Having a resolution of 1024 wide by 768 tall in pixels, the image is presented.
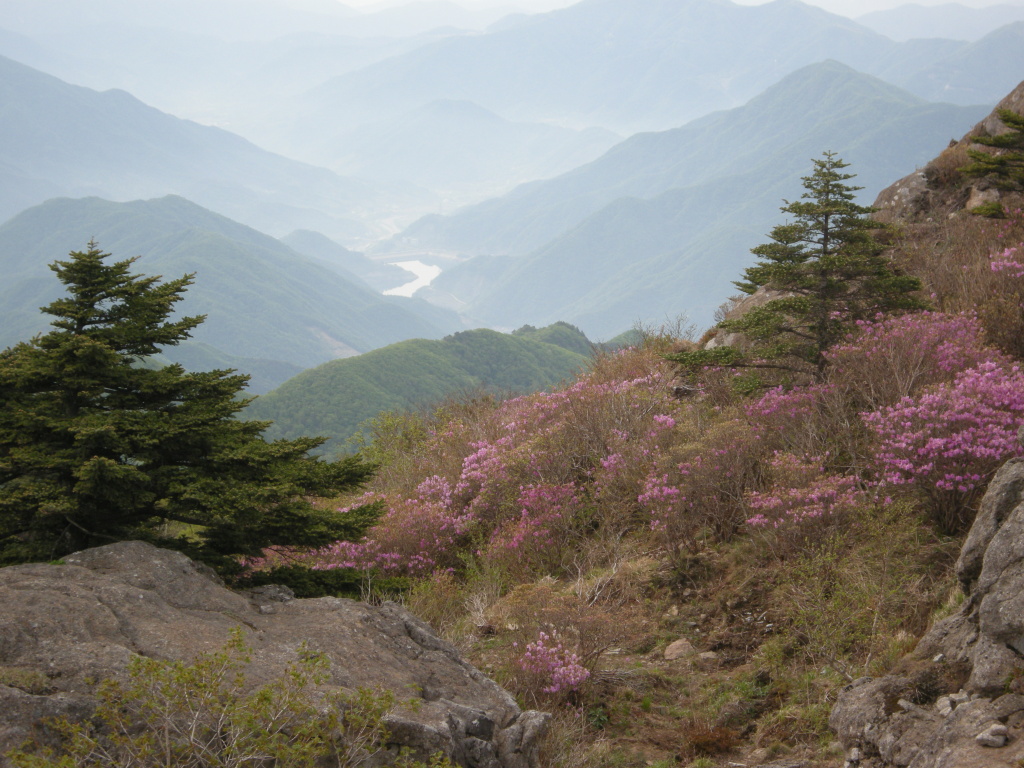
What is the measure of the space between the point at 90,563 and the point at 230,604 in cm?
103

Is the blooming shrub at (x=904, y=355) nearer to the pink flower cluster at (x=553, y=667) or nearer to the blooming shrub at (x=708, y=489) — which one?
the blooming shrub at (x=708, y=489)

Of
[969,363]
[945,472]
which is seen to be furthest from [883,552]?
[969,363]

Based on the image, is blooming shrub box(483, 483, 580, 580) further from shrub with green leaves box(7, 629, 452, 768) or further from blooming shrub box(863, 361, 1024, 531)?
shrub with green leaves box(7, 629, 452, 768)

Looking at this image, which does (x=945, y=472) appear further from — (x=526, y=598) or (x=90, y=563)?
(x=90, y=563)

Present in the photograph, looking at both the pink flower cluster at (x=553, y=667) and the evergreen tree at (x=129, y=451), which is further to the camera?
the pink flower cluster at (x=553, y=667)

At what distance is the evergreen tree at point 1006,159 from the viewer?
12.8 metres

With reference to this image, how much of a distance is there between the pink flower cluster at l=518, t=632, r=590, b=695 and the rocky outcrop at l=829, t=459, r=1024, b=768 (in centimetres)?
194

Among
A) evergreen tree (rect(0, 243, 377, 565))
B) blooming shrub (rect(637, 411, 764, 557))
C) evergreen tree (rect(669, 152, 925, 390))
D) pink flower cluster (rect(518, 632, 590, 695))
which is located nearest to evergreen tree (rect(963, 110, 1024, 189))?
evergreen tree (rect(669, 152, 925, 390))

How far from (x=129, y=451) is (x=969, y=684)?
611 centimetres

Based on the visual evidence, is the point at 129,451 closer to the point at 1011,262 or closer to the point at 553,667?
the point at 553,667

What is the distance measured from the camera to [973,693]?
4262 millimetres

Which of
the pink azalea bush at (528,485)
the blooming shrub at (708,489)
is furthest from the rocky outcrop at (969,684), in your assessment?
the pink azalea bush at (528,485)

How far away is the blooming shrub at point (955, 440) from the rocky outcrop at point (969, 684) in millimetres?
1612

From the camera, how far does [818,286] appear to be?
10.1m
